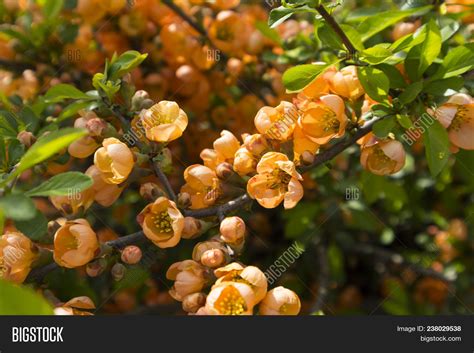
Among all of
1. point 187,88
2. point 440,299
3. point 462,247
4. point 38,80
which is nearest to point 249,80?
point 187,88

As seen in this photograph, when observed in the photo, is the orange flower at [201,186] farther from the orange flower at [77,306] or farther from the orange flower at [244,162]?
the orange flower at [77,306]

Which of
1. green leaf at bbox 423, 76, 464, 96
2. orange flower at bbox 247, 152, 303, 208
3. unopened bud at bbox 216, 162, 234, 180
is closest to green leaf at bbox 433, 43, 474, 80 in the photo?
green leaf at bbox 423, 76, 464, 96

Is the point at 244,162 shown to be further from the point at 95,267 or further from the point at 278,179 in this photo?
the point at 95,267

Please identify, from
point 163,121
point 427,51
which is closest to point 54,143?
point 163,121

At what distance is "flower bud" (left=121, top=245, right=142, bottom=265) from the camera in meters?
1.18

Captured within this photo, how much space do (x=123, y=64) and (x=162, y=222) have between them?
355 millimetres

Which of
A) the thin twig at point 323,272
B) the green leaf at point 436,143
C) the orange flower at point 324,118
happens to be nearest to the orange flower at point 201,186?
the orange flower at point 324,118

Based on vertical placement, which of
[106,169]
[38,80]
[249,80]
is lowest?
[249,80]

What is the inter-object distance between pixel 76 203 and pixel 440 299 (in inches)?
76.6

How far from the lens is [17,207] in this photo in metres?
0.91

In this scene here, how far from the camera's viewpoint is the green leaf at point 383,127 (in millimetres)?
1216

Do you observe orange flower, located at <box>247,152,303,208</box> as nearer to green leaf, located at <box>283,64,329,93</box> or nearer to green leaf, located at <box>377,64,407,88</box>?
green leaf, located at <box>283,64,329,93</box>

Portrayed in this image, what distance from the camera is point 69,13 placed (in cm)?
189

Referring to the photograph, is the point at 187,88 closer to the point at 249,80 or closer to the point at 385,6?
the point at 249,80
